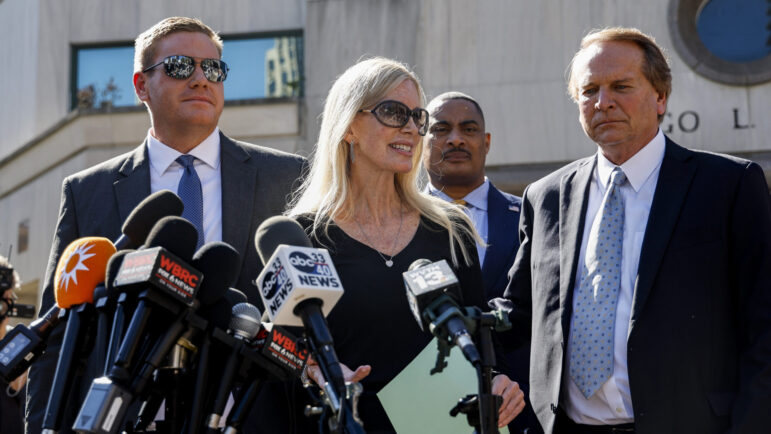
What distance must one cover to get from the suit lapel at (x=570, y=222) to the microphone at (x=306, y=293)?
1438 mm

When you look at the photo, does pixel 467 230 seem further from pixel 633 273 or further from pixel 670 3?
pixel 670 3

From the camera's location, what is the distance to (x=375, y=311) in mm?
3920

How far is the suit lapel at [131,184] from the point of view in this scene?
14.4ft

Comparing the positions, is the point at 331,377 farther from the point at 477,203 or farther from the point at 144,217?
the point at 477,203

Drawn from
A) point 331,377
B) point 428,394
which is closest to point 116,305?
point 331,377

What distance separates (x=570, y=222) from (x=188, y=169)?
1749mm

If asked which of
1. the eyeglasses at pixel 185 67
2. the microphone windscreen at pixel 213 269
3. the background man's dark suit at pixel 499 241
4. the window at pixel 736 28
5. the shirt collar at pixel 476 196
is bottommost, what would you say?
the background man's dark suit at pixel 499 241

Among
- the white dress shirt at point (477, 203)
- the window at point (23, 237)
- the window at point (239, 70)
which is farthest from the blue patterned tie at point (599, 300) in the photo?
the window at point (23, 237)

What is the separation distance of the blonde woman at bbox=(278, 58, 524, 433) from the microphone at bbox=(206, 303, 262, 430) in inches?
38.5

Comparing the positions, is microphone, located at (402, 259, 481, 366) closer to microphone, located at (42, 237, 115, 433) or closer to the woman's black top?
microphone, located at (42, 237, 115, 433)

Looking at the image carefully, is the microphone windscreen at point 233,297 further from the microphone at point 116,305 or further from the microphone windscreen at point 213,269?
the microphone at point 116,305

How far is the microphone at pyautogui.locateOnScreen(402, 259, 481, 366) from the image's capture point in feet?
8.83

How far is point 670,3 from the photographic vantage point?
13023 millimetres

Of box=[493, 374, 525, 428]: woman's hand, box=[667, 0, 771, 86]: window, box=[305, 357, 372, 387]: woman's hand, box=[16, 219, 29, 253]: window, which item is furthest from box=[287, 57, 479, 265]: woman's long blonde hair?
box=[16, 219, 29, 253]: window
